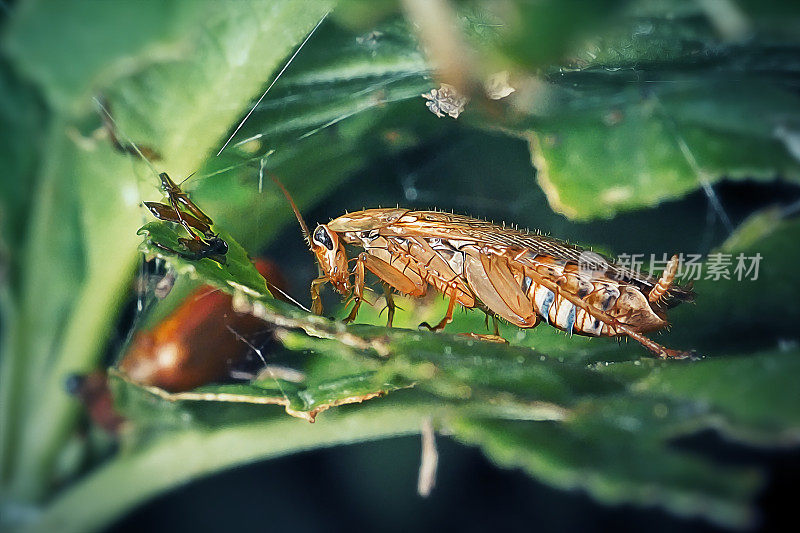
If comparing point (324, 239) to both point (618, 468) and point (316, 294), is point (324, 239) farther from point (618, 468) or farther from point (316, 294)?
point (618, 468)

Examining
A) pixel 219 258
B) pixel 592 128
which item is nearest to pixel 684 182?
pixel 592 128

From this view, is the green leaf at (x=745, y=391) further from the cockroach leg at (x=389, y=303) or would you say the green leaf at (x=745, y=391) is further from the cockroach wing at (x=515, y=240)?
the cockroach leg at (x=389, y=303)

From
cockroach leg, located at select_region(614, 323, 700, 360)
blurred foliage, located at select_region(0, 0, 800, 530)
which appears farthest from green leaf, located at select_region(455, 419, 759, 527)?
cockroach leg, located at select_region(614, 323, 700, 360)

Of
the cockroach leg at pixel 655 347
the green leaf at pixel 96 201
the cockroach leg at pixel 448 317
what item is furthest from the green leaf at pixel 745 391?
the green leaf at pixel 96 201

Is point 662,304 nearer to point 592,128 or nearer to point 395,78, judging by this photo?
point 592,128

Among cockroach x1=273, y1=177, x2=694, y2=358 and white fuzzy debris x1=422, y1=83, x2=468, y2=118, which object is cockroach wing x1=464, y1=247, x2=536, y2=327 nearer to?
cockroach x1=273, y1=177, x2=694, y2=358

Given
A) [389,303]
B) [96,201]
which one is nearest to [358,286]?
[389,303]
